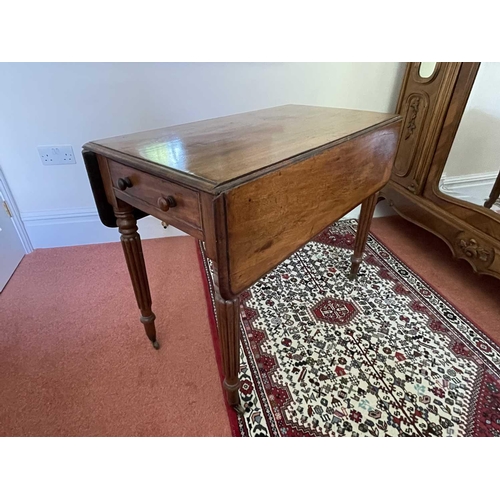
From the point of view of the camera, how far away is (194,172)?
0.69 m

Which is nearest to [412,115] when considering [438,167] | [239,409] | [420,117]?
[420,117]

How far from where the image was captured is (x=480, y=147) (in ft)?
4.98

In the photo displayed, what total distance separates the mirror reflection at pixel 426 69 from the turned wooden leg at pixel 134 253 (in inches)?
64.3

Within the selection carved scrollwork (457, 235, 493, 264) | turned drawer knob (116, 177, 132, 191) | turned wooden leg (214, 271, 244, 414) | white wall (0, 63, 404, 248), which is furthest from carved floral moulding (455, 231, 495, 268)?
turned drawer knob (116, 177, 132, 191)

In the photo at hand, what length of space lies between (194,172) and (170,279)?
1.13 meters

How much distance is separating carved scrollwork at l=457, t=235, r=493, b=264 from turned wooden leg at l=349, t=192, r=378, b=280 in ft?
1.48

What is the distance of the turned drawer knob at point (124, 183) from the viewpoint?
2.74 feet

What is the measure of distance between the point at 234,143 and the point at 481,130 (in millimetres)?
1308

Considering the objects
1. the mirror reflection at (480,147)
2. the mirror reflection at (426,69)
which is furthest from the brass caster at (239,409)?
the mirror reflection at (426,69)

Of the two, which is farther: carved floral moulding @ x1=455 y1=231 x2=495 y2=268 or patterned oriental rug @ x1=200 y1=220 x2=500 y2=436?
carved floral moulding @ x1=455 y1=231 x2=495 y2=268

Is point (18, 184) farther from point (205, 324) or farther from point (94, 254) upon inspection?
point (205, 324)

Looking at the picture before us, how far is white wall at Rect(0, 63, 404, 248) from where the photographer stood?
1.59m

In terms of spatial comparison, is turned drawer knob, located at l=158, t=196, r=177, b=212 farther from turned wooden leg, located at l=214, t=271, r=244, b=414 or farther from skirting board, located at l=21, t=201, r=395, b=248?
skirting board, located at l=21, t=201, r=395, b=248
